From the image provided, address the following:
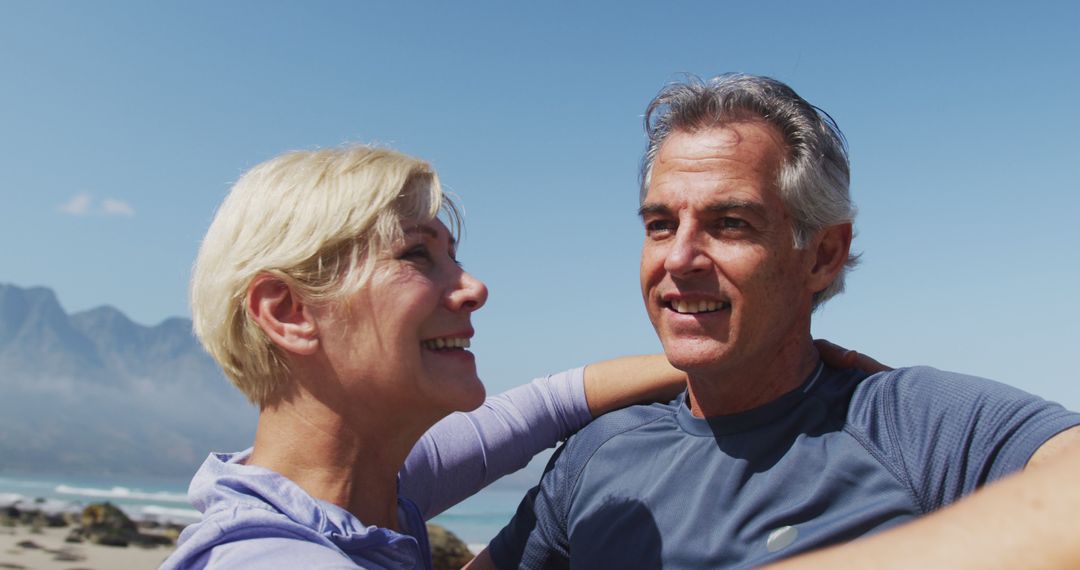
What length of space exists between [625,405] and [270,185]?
167 centimetres

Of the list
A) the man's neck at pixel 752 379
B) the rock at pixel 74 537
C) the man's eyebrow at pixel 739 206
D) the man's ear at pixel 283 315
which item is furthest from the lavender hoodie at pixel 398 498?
the rock at pixel 74 537

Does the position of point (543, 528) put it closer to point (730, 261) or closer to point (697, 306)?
point (697, 306)

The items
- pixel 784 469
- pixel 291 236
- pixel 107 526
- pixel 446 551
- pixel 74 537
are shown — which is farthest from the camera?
pixel 107 526

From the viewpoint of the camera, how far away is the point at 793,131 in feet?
9.69

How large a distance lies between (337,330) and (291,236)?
0.28 metres

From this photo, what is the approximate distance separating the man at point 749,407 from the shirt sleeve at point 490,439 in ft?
0.45

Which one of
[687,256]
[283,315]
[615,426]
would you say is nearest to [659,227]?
[687,256]

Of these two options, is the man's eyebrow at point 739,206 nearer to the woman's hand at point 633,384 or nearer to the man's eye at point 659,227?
the man's eye at point 659,227

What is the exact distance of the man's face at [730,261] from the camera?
2.80 meters

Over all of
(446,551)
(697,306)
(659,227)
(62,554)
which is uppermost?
(659,227)

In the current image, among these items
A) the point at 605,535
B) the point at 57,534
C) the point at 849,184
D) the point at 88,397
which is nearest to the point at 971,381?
the point at 849,184

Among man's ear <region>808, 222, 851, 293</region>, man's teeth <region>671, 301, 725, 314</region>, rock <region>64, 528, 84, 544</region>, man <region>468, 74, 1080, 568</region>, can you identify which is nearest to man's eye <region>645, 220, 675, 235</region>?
man <region>468, 74, 1080, 568</region>

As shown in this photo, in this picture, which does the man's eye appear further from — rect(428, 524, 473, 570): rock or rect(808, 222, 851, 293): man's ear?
rect(428, 524, 473, 570): rock

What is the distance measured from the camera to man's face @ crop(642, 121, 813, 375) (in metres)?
2.80
